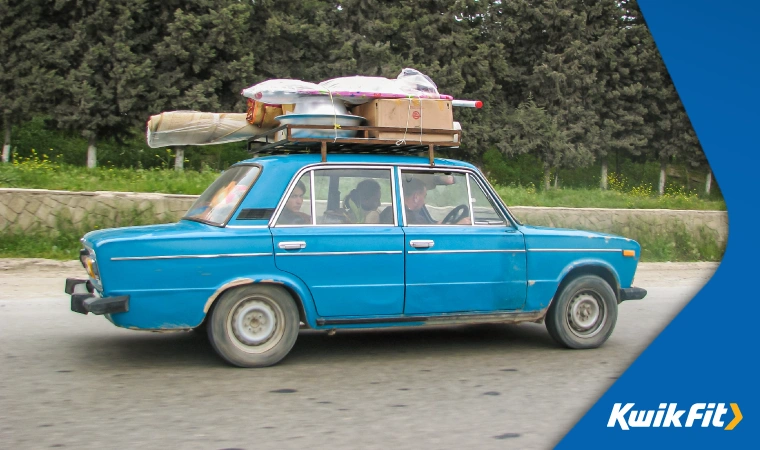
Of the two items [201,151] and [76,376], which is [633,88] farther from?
[76,376]

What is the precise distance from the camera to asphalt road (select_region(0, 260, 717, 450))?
419cm

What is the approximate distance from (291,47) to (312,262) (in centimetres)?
2324

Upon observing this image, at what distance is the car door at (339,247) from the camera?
5594 mm

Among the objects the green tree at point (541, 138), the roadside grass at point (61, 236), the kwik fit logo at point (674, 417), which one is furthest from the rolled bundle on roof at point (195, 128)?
the green tree at point (541, 138)

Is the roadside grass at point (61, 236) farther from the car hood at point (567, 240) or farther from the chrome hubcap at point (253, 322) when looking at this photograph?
the car hood at point (567, 240)

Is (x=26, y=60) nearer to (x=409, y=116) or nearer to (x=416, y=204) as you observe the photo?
(x=409, y=116)

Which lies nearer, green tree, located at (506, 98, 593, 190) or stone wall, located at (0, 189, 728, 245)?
stone wall, located at (0, 189, 728, 245)

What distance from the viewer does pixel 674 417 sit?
4285 mm

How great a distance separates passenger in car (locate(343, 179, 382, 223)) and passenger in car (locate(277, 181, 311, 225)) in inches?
14.6

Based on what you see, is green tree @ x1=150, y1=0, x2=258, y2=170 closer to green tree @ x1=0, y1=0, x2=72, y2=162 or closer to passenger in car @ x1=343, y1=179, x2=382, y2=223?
green tree @ x1=0, y1=0, x2=72, y2=162

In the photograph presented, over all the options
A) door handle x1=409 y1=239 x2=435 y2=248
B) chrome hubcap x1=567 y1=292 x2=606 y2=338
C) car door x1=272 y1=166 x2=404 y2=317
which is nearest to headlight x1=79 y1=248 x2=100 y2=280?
car door x1=272 y1=166 x2=404 y2=317

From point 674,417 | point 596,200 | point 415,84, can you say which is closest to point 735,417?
point 674,417

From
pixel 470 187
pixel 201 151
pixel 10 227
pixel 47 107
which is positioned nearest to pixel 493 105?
pixel 201 151

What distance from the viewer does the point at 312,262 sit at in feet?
18.4
